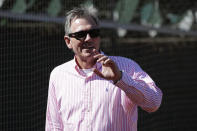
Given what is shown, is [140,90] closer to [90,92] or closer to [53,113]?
[90,92]

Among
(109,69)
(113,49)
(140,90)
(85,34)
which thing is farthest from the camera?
→ (113,49)

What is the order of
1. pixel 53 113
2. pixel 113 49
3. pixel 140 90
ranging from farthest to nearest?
pixel 113 49
pixel 53 113
pixel 140 90

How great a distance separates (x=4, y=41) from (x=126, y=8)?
180 cm

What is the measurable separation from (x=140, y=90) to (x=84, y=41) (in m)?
0.44

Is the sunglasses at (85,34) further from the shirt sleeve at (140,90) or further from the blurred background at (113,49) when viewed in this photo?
the blurred background at (113,49)

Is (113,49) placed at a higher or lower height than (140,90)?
lower

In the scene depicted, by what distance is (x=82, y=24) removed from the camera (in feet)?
8.38

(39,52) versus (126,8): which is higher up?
(126,8)

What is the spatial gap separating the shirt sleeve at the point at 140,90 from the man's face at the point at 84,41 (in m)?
0.25

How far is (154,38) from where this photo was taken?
6832mm

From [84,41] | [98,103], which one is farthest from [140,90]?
[84,41]

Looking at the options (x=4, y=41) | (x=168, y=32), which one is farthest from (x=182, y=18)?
(x=4, y=41)

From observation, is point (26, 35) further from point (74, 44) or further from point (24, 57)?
point (74, 44)

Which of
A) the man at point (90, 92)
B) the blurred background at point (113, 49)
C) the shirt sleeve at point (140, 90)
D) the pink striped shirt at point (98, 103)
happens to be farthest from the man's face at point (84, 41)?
the blurred background at point (113, 49)
